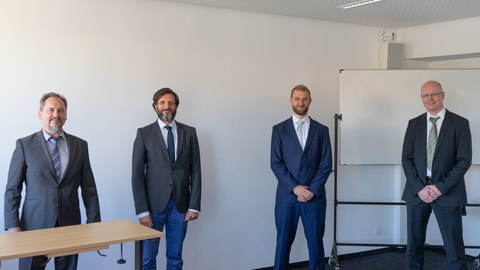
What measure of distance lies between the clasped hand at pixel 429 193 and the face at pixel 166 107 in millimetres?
2069

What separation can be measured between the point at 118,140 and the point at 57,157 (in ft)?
3.48

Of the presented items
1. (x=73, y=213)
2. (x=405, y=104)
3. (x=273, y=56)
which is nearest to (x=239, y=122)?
(x=273, y=56)

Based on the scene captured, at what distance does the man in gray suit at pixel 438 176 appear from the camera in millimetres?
4145

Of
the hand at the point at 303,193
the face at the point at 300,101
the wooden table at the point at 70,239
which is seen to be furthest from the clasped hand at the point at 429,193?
the wooden table at the point at 70,239

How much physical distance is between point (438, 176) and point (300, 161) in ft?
3.58

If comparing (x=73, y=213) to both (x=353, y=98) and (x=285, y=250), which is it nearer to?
(x=285, y=250)

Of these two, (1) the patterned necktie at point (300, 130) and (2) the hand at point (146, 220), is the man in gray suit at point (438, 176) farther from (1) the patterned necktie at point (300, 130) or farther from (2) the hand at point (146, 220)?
(2) the hand at point (146, 220)

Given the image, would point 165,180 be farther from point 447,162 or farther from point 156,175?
point 447,162

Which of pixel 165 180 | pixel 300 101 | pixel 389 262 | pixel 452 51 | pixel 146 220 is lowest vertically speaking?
pixel 389 262

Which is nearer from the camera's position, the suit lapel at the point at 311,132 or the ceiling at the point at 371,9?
the suit lapel at the point at 311,132

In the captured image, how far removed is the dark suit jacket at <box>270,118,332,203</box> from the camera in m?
4.32

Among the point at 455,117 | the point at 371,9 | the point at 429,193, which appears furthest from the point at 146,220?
the point at 371,9

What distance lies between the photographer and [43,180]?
11.0 ft

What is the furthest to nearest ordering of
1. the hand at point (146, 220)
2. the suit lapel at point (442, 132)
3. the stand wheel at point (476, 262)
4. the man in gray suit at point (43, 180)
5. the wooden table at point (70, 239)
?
the stand wheel at point (476, 262) < the suit lapel at point (442, 132) < the hand at point (146, 220) < the man in gray suit at point (43, 180) < the wooden table at point (70, 239)
